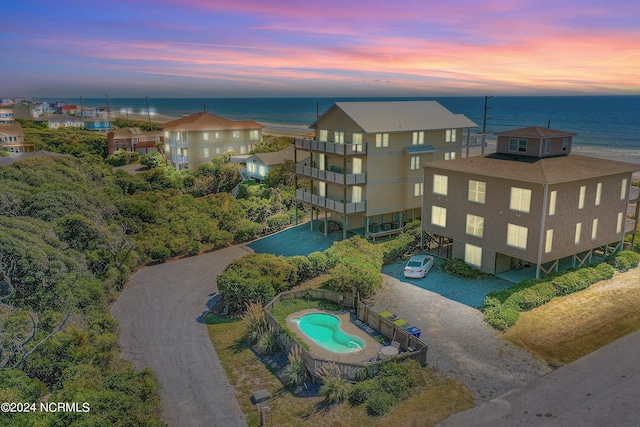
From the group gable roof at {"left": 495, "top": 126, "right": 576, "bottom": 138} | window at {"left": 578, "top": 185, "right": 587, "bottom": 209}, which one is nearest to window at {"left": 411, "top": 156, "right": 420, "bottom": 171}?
gable roof at {"left": 495, "top": 126, "right": 576, "bottom": 138}

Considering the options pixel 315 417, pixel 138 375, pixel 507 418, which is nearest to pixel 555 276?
pixel 507 418

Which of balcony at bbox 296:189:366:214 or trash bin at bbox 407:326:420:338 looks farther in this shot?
balcony at bbox 296:189:366:214

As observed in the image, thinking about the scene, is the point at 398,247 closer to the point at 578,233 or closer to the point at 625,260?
the point at 578,233

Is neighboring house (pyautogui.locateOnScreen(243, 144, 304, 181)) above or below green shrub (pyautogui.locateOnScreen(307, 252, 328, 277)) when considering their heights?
above

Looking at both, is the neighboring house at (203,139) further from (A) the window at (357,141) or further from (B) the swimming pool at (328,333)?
(B) the swimming pool at (328,333)

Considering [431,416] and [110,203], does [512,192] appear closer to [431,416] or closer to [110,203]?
[431,416]

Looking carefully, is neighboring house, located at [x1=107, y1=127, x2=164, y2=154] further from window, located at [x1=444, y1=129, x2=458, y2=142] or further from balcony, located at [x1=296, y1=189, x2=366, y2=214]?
window, located at [x1=444, y1=129, x2=458, y2=142]

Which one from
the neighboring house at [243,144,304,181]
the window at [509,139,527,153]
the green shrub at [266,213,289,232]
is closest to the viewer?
the window at [509,139,527,153]
